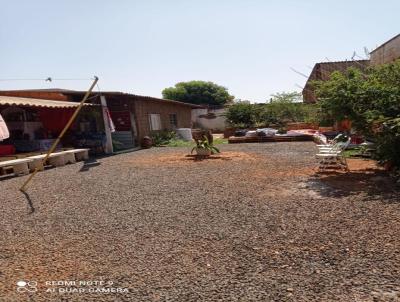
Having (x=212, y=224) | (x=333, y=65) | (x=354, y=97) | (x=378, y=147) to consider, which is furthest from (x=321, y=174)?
(x=333, y=65)

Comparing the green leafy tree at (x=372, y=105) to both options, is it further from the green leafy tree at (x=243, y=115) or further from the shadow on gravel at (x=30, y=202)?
the green leafy tree at (x=243, y=115)

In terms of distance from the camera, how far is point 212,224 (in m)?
5.04

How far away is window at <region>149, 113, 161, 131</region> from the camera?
21.6 meters

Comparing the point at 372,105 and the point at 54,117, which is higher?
the point at 54,117

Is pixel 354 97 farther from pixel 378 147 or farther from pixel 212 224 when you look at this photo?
pixel 212 224

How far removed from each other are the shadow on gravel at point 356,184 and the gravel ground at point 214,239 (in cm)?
2

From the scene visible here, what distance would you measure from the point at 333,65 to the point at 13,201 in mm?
25503

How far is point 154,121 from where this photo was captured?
22219 millimetres

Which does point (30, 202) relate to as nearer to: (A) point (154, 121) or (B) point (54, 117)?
(B) point (54, 117)

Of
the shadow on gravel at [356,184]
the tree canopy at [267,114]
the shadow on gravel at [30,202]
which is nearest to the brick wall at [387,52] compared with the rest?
the shadow on gravel at [356,184]

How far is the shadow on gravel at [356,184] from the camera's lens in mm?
6340

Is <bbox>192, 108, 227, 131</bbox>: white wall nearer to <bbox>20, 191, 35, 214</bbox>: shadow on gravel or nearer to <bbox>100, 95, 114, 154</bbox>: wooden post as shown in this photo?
<bbox>100, 95, 114, 154</bbox>: wooden post

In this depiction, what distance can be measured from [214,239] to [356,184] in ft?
13.5

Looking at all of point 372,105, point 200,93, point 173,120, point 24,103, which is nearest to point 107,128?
point 24,103
